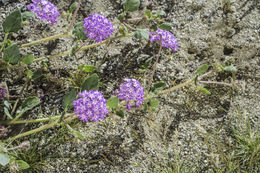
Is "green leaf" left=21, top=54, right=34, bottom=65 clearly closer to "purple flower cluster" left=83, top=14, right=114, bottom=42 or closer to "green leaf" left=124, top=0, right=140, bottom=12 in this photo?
"purple flower cluster" left=83, top=14, right=114, bottom=42

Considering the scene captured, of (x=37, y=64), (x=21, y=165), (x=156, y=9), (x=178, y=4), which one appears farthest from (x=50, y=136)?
(x=178, y=4)

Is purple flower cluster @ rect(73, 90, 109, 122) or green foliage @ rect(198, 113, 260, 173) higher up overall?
purple flower cluster @ rect(73, 90, 109, 122)

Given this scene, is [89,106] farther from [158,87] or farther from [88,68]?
[158,87]

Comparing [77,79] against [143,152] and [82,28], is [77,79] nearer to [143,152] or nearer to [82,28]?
[82,28]

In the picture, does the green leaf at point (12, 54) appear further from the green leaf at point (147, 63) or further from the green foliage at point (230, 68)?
the green foliage at point (230, 68)

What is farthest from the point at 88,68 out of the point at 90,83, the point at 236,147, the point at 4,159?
the point at 236,147

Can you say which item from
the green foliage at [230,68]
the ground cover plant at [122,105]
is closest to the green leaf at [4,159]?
the ground cover plant at [122,105]

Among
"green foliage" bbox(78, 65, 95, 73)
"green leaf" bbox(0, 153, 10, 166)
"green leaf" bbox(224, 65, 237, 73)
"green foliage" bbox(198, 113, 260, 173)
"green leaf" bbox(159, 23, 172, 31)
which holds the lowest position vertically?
"green foliage" bbox(198, 113, 260, 173)

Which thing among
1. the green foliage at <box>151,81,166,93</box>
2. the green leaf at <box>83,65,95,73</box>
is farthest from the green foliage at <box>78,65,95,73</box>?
the green foliage at <box>151,81,166,93</box>
